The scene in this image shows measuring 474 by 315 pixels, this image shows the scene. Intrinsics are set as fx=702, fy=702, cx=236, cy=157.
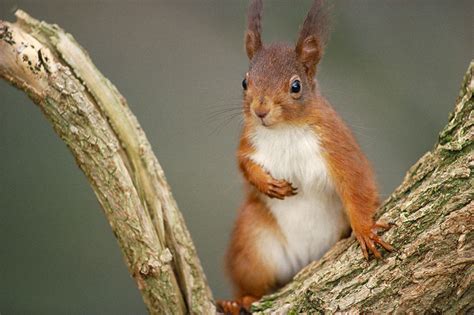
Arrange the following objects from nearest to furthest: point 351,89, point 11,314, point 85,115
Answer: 1. point 85,115
2. point 11,314
3. point 351,89

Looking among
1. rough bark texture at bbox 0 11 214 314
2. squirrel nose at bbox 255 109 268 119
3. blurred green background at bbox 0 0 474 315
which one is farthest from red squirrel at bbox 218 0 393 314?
blurred green background at bbox 0 0 474 315

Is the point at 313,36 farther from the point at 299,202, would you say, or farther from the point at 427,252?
the point at 427,252

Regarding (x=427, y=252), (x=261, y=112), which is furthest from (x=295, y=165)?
(x=427, y=252)

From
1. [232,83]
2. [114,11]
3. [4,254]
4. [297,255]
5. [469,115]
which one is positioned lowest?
[297,255]

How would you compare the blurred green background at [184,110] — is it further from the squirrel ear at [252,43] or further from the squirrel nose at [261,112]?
the squirrel nose at [261,112]

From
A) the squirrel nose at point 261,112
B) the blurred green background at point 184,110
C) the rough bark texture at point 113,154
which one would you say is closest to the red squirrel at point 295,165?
the squirrel nose at point 261,112

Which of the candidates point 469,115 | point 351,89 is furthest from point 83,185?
point 469,115

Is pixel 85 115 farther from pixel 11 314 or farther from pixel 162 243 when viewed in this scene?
pixel 11 314
